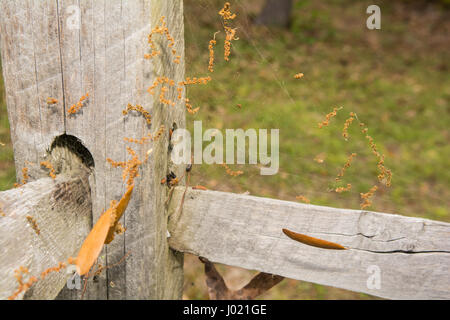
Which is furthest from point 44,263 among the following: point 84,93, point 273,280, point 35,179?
point 273,280

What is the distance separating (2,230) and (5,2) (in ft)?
2.01

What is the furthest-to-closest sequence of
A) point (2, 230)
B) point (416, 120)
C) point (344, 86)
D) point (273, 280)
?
point (344, 86), point (416, 120), point (273, 280), point (2, 230)

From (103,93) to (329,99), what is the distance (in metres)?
4.83

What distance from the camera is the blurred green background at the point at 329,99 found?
4.72 feet

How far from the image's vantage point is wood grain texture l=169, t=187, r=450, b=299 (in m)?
1.17

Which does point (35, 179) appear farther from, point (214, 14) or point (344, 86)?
point (344, 86)

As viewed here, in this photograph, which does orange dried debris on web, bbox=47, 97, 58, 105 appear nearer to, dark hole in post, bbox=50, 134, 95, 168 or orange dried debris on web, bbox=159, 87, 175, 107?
dark hole in post, bbox=50, 134, 95, 168

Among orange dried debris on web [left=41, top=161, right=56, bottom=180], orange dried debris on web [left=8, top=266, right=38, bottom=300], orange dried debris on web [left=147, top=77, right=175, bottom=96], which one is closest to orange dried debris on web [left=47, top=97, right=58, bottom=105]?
orange dried debris on web [left=41, top=161, right=56, bottom=180]

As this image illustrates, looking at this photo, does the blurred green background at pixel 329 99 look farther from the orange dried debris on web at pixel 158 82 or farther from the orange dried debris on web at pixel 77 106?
the orange dried debris on web at pixel 77 106

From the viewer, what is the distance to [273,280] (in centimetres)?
146

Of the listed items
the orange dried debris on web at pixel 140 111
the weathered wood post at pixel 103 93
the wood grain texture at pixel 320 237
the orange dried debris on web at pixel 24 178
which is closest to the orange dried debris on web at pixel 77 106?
the weathered wood post at pixel 103 93

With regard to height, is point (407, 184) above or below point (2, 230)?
below

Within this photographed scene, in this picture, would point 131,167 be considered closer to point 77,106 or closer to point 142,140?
point 142,140

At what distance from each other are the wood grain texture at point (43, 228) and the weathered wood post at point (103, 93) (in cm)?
3
